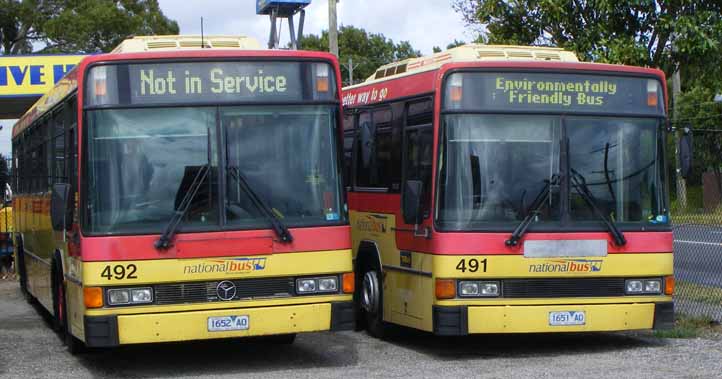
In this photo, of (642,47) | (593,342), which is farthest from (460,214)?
(642,47)

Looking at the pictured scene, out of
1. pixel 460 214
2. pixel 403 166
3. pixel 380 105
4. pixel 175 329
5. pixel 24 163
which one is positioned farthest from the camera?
pixel 24 163

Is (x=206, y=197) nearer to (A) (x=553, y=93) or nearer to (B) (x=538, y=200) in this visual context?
(B) (x=538, y=200)

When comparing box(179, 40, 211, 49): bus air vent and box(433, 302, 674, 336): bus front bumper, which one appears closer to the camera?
box(433, 302, 674, 336): bus front bumper

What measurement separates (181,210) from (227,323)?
3.40 ft

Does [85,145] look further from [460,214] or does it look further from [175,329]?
[460,214]

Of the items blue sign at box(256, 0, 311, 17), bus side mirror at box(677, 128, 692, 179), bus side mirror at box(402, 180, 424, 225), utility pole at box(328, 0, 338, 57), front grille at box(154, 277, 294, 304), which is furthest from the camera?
blue sign at box(256, 0, 311, 17)

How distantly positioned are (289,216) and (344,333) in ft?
11.8

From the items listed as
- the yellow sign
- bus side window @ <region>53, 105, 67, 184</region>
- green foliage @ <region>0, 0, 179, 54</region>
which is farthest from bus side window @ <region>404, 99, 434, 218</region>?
green foliage @ <region>0, 0, 179, 54</region>

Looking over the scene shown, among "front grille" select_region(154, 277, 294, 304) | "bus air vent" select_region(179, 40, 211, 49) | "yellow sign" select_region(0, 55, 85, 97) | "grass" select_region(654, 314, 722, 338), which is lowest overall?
"grass" select_region(654, 314, 722, 338)

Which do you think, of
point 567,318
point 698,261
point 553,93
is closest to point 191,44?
point 553,93

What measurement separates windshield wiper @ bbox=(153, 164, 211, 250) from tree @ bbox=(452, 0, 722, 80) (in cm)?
702

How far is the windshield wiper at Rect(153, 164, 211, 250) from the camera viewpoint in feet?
34.6

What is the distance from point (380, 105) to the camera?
45.6 ft

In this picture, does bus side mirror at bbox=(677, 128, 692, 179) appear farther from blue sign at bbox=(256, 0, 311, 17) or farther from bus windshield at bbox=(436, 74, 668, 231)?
blue sign at bbox=(256, 0, 311, 17)
